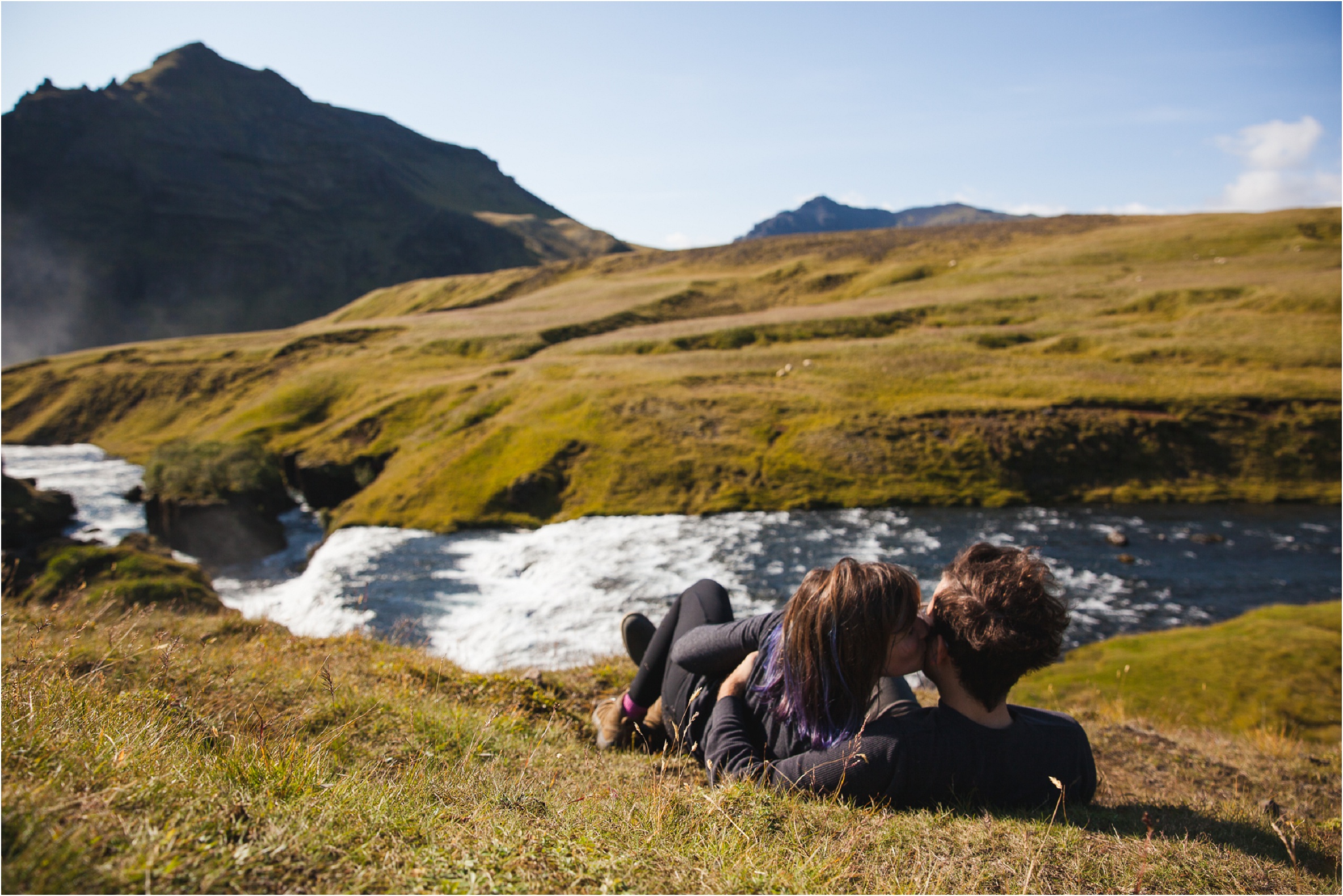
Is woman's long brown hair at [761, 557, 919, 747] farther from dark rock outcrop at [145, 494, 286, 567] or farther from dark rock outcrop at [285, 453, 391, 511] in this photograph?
dark rock outcrop at [285, 453, 391, 511]

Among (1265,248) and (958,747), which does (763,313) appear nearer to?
(1265,248)

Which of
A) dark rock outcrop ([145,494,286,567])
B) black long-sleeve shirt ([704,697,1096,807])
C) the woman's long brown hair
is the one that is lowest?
dark rock outcrop ([145,494,286,567])

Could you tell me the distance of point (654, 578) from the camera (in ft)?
87.2

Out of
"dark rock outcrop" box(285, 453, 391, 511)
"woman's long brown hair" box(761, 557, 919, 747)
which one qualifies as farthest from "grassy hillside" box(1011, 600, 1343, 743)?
"dark rock outcrop" box(285, 453, 391, 511)

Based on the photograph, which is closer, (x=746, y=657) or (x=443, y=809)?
(x=443, y=809)

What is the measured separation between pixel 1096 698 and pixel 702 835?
1412 centimetres

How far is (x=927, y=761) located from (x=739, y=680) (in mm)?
1451

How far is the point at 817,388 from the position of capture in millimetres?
47906

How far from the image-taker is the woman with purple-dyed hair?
173 inches

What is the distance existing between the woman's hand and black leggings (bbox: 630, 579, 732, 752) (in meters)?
0.31

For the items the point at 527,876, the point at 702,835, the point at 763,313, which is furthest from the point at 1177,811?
the point at 763,313

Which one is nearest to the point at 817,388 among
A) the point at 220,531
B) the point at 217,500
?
the point at 220,531

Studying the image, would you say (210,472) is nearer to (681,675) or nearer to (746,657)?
(681,675)

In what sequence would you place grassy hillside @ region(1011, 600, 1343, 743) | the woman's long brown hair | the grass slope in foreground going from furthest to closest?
grassy hillside @ region(1011, 600, 1343, 743), the woman's long brown hair, the grass slope in foreground
